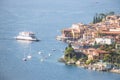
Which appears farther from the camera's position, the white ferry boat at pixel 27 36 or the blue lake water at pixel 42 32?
the white ferry boat at pixel 27 36

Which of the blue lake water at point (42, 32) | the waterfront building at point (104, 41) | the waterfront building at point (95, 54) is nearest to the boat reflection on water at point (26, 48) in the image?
the blue lake water at point (42, 32)

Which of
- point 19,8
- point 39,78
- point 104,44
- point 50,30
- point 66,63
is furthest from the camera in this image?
point 19,8

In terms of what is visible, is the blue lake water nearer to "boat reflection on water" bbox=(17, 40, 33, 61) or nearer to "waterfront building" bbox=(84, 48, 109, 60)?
"boat reflection on water" bbox=(17, 40, 33, 61)

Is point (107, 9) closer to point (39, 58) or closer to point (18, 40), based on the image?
point (18, 40)

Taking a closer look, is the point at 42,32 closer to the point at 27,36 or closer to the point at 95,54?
the point at 27,36

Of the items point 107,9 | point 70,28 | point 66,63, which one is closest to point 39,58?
point 66,63

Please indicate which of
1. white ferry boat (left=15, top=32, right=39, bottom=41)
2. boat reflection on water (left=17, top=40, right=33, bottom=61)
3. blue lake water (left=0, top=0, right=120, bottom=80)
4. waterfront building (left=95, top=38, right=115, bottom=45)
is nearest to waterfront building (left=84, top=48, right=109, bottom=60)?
blue lake water (left=0, top=0, right=120, bottom=80)

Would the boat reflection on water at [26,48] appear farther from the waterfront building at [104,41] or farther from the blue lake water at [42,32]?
the waterfront building at [104,41]

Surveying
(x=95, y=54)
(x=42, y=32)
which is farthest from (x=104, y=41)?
(x=42, y=32)
